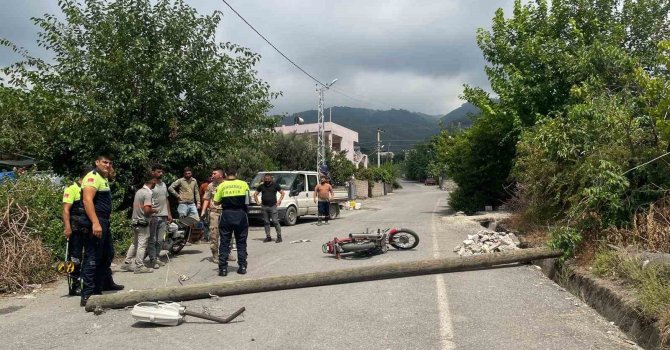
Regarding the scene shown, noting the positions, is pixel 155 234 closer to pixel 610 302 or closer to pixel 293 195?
pixel 610 302

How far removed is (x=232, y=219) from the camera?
8.82 meters

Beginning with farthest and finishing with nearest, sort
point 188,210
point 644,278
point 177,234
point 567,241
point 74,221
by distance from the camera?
point 188,210, point 177,234, point 567,241, point 74,221, point 644,278

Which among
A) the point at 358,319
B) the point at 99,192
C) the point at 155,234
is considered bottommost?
the point at 358,319

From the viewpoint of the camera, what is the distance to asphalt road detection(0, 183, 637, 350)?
17.4 feet

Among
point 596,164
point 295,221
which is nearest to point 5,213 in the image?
point 596,164

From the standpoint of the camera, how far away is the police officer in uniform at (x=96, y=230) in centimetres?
700

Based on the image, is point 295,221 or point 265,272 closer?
point 265,272

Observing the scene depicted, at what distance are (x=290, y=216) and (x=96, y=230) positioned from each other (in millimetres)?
12095

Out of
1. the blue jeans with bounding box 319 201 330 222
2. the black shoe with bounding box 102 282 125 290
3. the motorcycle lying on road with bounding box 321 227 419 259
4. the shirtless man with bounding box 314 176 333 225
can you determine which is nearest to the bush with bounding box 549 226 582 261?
the motorcycle lying on road with bounding box 321 227 419 259

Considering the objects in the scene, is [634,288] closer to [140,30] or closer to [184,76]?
[184,76]

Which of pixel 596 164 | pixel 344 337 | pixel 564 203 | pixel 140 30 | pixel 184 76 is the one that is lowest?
pixel 344 337

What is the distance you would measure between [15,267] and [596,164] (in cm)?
934

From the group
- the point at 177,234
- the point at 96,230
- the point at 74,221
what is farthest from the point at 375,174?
the point at 96,230

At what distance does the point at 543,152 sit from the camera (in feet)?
38.8
